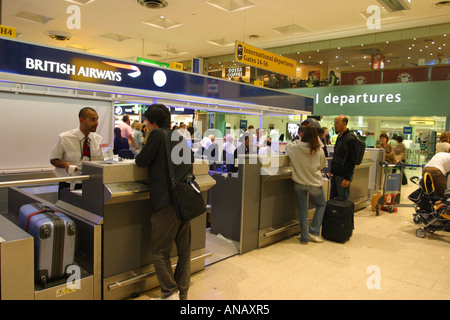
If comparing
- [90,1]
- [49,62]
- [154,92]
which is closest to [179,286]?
[49,62]

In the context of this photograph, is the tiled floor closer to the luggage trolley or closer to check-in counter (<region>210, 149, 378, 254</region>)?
check-in counter (<region>210, 149, 378, 254</region>)

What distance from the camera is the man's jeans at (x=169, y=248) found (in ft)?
8.50

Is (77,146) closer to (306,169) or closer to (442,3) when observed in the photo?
(306,169)

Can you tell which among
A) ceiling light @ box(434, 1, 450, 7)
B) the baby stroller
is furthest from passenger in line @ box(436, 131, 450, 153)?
ceiling light @ box(434, 1, 450, 7)

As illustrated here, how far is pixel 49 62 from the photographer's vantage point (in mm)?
4668

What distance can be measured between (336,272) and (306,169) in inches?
52.1

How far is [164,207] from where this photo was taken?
2.56 meters

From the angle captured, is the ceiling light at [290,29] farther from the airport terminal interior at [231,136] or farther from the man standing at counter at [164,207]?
the man standing at counter at [164,207]

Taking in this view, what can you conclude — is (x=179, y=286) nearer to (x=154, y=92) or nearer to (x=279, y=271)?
(x=279, y=271)

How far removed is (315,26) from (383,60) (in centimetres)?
292

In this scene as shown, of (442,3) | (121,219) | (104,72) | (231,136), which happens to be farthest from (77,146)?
(442,3)

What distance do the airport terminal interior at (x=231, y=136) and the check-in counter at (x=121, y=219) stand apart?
11 mm

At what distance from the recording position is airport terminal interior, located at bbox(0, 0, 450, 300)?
8.77ft

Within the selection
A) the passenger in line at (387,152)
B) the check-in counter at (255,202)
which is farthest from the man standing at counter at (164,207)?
the passenger in line at (387,152)
